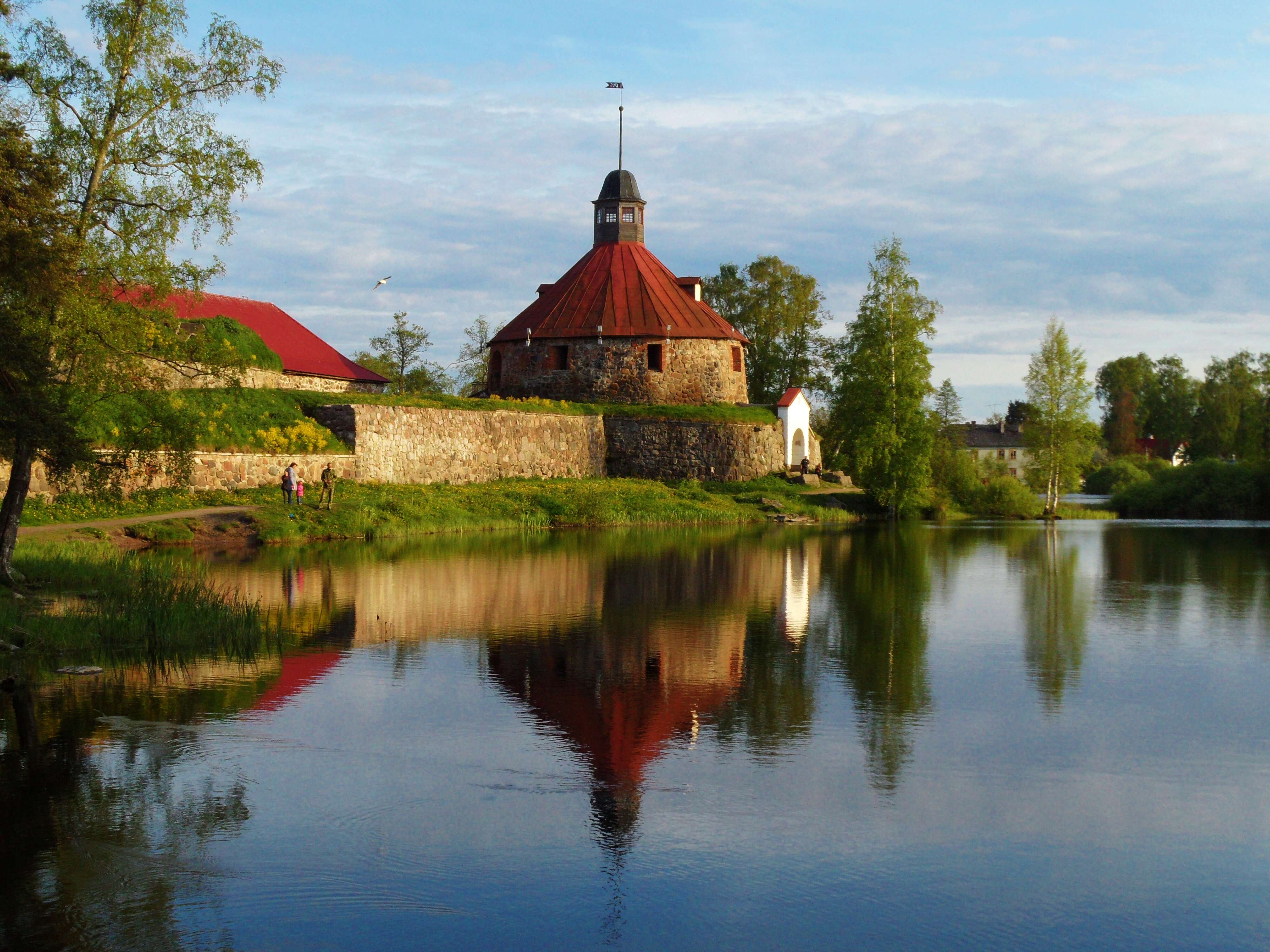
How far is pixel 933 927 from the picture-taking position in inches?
223

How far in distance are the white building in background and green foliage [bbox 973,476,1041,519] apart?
7.87m

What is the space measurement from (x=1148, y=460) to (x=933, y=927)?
83834 mm

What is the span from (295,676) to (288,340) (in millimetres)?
35803

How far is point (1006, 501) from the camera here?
5291 cm

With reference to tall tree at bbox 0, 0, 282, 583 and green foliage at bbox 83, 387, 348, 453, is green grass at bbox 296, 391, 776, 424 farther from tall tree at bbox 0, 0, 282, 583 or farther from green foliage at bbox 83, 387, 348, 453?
tall tree at bbox 0, 0, 282, 583

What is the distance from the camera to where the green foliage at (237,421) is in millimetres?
16156

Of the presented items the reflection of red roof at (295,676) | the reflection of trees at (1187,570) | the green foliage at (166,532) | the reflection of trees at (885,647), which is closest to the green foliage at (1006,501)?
the reflection of trees at (1187,570)

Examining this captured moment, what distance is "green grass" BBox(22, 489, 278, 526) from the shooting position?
73.8ft

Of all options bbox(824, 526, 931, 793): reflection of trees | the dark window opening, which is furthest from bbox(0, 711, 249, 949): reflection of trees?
the dark window opening

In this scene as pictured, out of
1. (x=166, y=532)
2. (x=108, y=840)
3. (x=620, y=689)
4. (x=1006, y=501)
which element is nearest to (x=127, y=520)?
(x=166, y=532)

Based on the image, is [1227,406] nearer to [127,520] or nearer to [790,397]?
[790,397]

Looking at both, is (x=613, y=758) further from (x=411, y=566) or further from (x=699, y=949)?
(x=411, y=566)

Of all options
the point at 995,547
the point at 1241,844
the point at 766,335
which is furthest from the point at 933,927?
the point at 766,335

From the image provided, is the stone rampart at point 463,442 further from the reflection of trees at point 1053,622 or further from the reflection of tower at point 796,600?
the reflection of trees at point 1053,622
